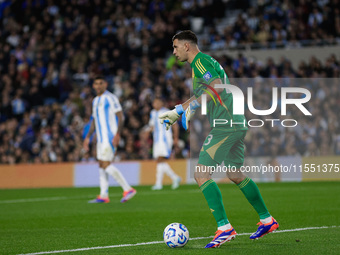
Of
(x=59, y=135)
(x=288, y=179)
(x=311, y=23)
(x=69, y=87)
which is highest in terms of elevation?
(x=311, y=23)

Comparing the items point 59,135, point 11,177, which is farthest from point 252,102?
point 11,177

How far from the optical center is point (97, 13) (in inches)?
1088

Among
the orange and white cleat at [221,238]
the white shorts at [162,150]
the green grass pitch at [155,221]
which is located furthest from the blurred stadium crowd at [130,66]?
the orange and white cleat at [221,238]

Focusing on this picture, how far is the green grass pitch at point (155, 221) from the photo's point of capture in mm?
7305

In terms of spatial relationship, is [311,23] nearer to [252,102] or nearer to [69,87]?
[252,102]

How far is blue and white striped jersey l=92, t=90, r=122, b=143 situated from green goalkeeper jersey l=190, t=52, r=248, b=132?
6.17 m

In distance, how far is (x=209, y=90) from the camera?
7.27m

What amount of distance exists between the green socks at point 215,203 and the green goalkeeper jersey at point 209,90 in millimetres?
692

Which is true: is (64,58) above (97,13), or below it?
below

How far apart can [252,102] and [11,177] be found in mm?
8292

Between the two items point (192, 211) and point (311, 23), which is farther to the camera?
point (311, 23)

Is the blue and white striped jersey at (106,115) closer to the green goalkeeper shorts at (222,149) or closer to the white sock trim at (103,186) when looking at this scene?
the white sock trim at (103,186)

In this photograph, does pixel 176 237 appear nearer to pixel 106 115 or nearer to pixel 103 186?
pixel 103 186

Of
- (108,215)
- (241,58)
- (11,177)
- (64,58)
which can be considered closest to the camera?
(108,215)
